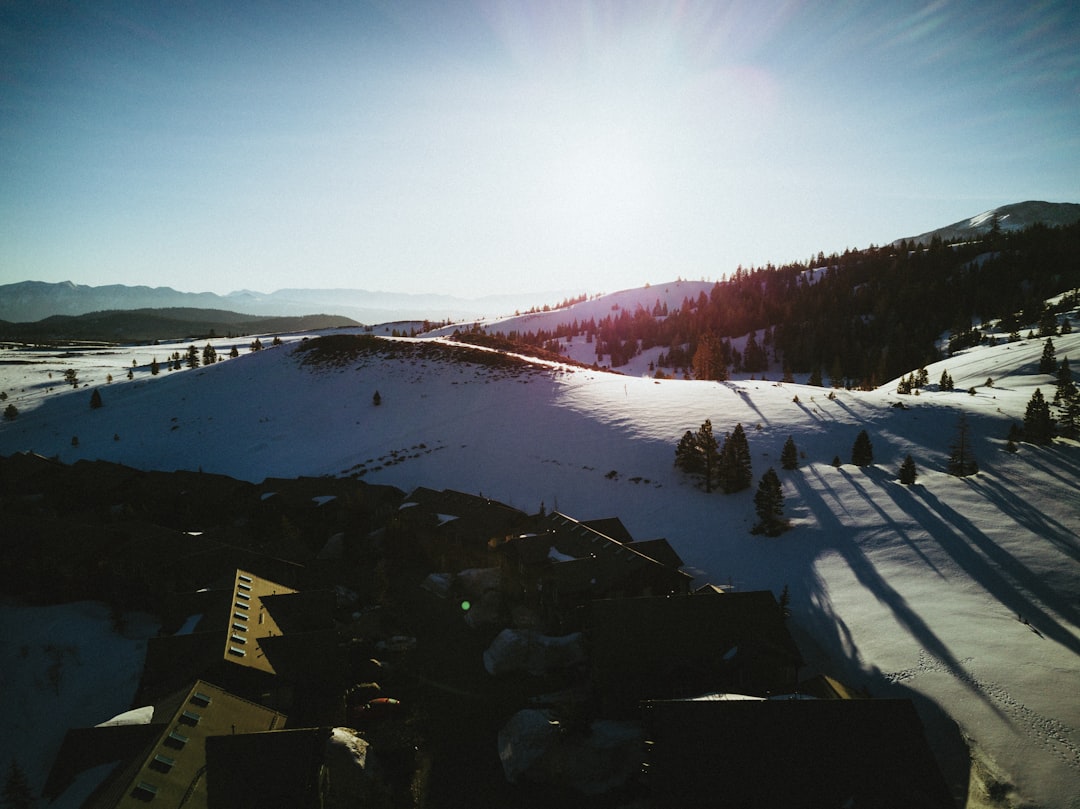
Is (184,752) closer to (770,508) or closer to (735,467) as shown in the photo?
(770,508)

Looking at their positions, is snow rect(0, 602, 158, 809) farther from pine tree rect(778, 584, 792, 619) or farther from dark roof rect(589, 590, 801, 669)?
pine tree rect(778, 584, 792, 619)

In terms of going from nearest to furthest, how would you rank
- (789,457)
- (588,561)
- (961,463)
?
(588,561)
(961,463)
(789,457)

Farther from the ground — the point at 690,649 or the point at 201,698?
the point at 201,698

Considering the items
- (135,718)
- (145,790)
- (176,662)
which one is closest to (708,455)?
(176,662)

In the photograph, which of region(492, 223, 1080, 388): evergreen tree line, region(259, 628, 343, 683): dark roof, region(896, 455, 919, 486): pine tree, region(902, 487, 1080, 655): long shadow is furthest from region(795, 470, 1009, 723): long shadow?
region(492, 223, 1080, 388): evergreen tree line

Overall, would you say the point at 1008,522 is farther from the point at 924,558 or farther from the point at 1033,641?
the point at 1033,641

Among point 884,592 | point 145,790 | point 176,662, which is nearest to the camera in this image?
point 145,790
